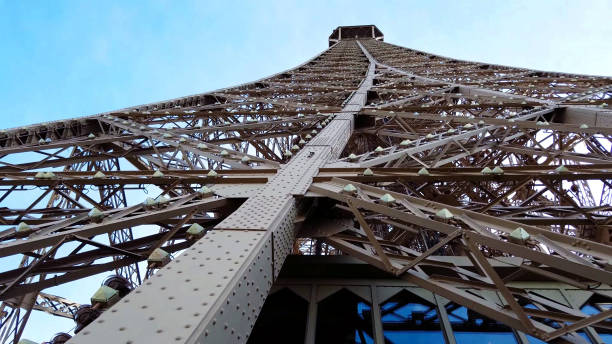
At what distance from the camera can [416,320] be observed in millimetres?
4961

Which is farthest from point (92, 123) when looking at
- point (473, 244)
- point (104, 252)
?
point (473, 244)

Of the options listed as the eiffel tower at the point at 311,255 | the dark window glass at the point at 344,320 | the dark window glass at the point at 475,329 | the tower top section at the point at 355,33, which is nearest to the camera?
the eiffel tower at the point at 311,255

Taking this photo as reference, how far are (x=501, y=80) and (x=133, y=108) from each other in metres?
13.0

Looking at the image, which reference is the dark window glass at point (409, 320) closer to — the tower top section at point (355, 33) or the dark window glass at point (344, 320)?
the dark window glass at point (344, 320)

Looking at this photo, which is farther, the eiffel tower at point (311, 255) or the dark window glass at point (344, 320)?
the dark window glass at point (344, 320)

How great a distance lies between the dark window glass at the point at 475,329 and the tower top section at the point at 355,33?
46.5 meters

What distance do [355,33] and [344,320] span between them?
157 feet

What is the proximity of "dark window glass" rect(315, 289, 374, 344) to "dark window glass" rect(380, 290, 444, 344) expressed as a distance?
0.66 ft

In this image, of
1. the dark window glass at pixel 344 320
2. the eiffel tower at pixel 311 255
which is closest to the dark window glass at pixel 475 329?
the eiffel tower at pixel 311 255

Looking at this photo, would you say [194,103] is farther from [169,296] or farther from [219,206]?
[169,296]

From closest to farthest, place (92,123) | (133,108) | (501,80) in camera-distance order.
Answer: (92,123)
(133,108)
(501,80)

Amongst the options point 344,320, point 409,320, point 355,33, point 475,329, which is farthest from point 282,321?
point 355,33

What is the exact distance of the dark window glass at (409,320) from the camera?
15.8ft

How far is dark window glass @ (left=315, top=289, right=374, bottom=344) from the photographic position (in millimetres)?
4914
